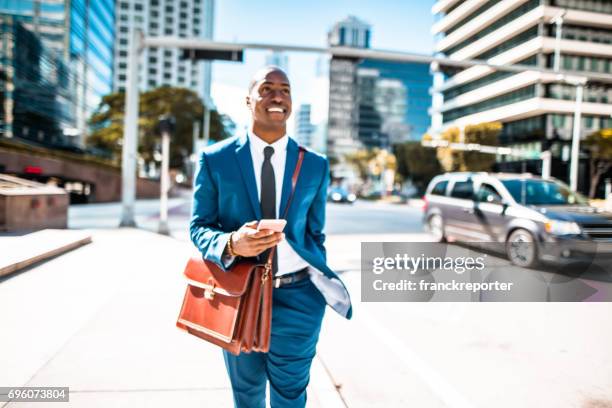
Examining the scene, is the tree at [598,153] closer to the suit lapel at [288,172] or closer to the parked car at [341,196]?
the parked car at [341,196]

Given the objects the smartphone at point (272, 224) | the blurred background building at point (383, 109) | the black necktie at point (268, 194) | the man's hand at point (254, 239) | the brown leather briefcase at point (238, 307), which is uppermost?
the blurred background building at point (383, 109)

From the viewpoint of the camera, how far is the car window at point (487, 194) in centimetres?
896

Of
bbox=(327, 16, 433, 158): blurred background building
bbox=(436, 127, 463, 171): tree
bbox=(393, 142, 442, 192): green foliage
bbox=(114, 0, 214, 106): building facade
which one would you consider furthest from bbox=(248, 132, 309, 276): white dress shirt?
bbox=(327, 16, 433, 158): blurred background building

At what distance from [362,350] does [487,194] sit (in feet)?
21.7

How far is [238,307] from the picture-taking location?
162 centimetres

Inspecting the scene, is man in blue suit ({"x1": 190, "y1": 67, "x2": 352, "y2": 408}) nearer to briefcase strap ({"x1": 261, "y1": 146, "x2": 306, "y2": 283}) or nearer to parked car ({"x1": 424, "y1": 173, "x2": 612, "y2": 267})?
briefcase strap ({"x1": 261, "y1": 146, "x2": 306, "y2": 283})

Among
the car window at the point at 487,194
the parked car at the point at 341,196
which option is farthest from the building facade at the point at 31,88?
the car window at the point at 487,194

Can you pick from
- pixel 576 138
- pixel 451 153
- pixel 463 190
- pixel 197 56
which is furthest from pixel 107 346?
pixel 451 153

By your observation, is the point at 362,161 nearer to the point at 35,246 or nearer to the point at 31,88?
the point at 31,88

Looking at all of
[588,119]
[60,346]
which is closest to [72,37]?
[588,119]

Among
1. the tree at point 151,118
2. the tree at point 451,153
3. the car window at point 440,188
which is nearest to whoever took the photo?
the car window at point 440,188

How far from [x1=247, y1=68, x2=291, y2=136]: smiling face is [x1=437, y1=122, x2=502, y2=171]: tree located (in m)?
39.4

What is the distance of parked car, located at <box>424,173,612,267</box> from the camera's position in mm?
7340

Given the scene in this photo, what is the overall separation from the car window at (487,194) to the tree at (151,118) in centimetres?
3504
